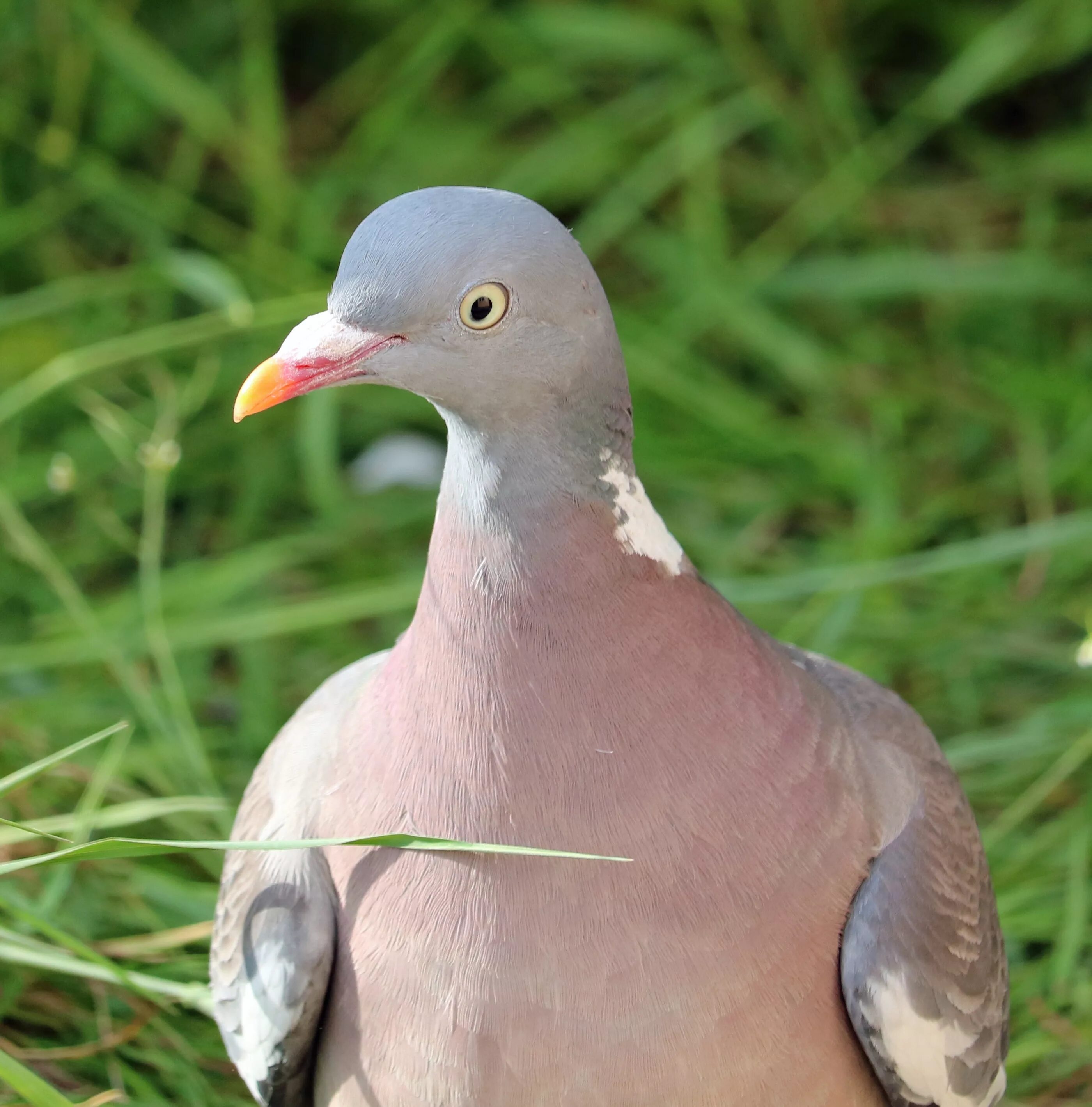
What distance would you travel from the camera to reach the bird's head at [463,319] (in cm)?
149

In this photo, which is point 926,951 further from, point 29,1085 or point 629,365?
point 629,365

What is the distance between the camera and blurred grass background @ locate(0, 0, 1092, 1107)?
2.47m

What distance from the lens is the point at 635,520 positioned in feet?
5.36

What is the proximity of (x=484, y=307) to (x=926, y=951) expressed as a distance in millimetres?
811

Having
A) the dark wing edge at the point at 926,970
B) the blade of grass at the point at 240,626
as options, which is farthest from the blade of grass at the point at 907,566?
the dark wing edge at the point at 926,970

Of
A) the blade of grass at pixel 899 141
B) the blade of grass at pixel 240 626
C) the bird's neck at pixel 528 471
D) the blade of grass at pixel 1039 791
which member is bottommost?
the blade of grass at pixel 1039 791

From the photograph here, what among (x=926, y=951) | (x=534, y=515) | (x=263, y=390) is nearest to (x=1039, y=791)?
(x=926, y=951)

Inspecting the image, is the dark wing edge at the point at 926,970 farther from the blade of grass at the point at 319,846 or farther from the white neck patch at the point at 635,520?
the white neck patch at the point at 635,520

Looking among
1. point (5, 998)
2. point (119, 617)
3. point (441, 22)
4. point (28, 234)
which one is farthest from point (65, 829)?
point (441, 22)

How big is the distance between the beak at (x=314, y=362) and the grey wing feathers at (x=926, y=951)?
73 cm

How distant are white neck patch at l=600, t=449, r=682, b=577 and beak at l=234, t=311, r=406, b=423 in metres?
0.25

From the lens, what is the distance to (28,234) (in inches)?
142

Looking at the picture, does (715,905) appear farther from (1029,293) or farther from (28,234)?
(28,234)

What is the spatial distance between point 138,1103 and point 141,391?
176 cm
